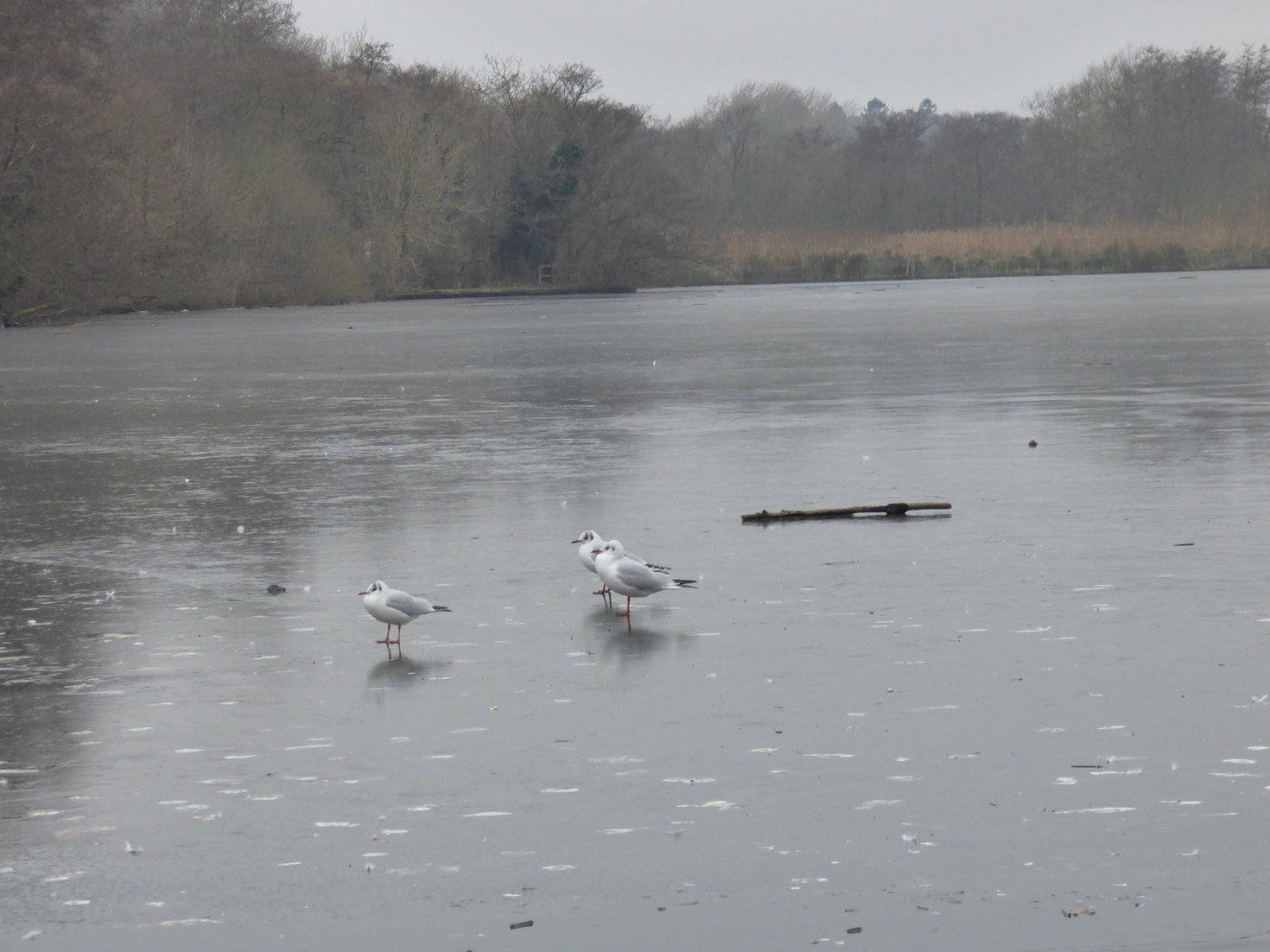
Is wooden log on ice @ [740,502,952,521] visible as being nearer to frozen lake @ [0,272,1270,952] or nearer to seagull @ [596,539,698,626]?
frozen lake @ [0,272,1270,952]

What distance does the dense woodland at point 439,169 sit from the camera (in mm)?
54938

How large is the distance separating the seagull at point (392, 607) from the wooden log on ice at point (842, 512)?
3.77 m

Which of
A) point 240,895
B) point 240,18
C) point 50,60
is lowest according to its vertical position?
point 240,895

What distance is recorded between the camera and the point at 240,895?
4969mm

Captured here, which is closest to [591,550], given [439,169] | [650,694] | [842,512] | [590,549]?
[590,549]

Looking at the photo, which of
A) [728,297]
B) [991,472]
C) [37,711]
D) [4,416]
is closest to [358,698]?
[37,711]

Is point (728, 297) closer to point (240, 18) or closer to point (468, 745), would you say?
point (240, 18)

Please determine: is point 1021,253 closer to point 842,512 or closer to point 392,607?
point 842,512

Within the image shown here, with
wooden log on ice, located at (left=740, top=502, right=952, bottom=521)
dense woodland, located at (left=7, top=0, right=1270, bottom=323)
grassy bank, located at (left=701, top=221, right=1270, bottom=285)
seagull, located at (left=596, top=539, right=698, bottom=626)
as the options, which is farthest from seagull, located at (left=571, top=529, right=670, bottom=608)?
grassy bank, located at (left=701, top=221, right=1270, bottom=285)

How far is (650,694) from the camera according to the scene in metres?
7.21

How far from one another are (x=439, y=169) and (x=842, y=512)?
2921 inches

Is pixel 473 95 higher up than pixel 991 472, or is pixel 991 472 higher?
pixel 473 95

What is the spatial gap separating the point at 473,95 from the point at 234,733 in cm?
9252

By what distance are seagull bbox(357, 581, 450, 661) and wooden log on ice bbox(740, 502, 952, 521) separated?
3.77 metres
